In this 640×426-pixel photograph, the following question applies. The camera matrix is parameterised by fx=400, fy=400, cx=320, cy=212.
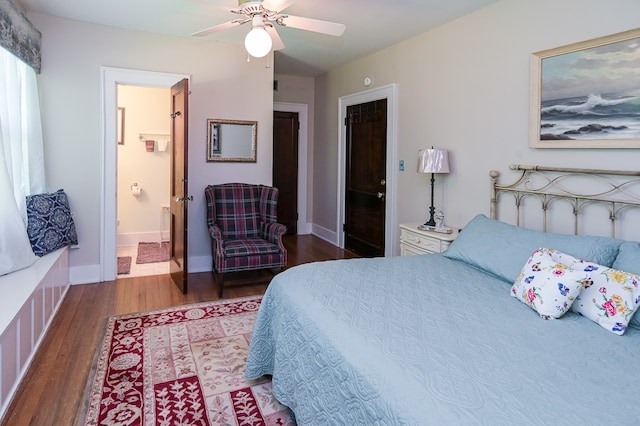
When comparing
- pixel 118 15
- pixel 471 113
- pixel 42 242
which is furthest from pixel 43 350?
pixel 471 113

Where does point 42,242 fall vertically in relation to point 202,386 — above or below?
above

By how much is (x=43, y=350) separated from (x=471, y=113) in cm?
366

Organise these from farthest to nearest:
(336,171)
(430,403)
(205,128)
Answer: (336,171)
(205,128)
(430,403)

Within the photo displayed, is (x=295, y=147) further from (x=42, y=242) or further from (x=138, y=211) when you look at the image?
(x=42, y=242)

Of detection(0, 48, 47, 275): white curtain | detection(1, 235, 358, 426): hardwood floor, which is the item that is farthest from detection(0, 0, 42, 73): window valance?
detection(1, 235, 358, 426): hardwood floor

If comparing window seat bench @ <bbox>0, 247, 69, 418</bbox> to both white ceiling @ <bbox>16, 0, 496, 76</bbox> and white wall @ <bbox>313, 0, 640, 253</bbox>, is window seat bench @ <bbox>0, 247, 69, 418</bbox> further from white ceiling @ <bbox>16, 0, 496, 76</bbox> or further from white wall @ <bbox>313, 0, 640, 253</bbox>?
white wall @ <bbox>313, 0, 640, 253</bbox>

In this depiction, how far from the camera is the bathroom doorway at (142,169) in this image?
568 centimetres

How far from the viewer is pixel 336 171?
5.73m

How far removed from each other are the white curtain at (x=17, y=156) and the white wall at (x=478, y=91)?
3.43 m

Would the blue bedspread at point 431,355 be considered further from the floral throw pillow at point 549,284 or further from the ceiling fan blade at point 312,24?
the ceiling fan blade at point 312,24

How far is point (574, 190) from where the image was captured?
2.69 m

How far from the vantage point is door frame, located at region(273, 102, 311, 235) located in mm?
6277

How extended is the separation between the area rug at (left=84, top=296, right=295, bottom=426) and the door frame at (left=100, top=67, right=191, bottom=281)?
3.71ft

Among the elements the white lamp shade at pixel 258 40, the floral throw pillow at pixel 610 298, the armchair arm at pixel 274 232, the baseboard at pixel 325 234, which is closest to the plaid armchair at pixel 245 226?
the armchair arm at pixel 274 232
